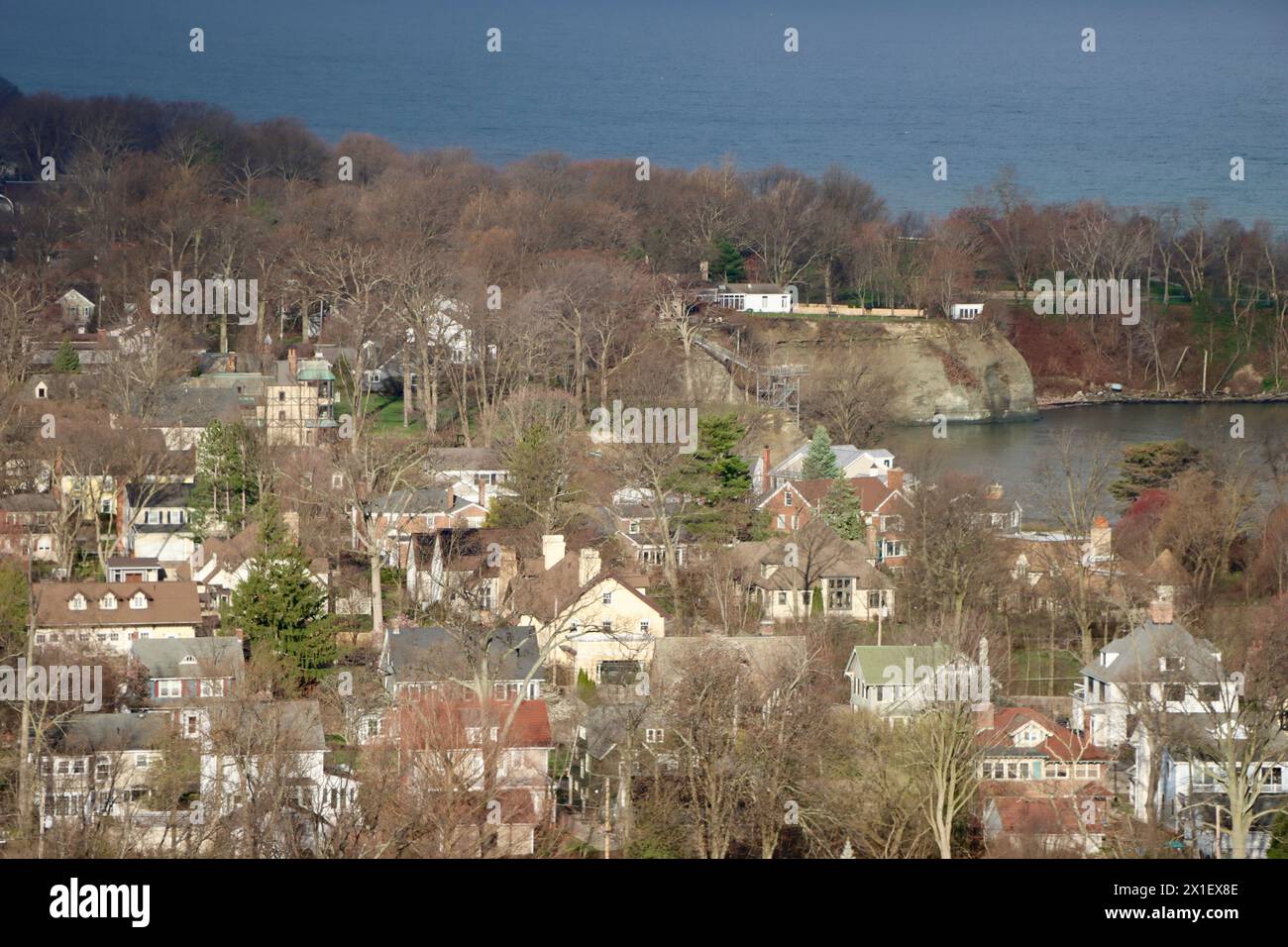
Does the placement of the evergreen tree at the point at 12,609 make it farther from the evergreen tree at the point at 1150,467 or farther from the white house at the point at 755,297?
the white house at the point at 755,297

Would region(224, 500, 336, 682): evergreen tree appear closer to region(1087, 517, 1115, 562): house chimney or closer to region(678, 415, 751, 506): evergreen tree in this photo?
region(678, 415, 751, 506): evergreen tree

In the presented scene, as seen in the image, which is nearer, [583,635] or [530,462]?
[583,635]

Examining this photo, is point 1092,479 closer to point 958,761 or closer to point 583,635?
point 583,635

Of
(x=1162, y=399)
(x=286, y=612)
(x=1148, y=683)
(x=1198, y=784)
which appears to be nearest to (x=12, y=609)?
(x=286, y=612)

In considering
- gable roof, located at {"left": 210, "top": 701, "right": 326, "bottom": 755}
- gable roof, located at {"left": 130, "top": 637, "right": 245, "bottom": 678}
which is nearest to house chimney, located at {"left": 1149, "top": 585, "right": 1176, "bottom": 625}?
gable roof, located at {"left": 210, "top": 701, "right": 326, "bottom": 755}

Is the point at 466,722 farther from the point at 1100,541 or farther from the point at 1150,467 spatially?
the point at 1150,467

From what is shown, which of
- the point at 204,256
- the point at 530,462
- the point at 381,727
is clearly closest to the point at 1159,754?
the point at 381,727
